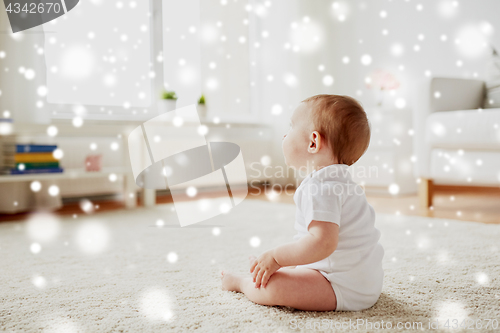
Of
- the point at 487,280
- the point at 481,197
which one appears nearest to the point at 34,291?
the point at 487,280

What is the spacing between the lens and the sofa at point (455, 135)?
5.28ft

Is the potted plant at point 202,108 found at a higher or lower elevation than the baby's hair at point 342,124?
lower

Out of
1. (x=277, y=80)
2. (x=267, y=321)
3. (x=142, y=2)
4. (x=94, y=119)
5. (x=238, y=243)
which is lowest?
(x=238, y=243)

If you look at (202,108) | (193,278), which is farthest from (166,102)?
(193,278)

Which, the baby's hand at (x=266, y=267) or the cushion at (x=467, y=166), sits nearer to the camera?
the baby's hand at (x=266, y=267)

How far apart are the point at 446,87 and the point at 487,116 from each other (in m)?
0.43

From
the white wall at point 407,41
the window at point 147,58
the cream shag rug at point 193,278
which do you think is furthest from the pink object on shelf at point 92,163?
the white wall at point 407,41

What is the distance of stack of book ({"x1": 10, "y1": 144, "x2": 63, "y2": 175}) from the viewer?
6.09 ft

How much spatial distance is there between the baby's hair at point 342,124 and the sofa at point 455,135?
121 centimetres

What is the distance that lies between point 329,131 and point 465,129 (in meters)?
1.29

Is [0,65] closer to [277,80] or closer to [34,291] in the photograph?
[34,291]

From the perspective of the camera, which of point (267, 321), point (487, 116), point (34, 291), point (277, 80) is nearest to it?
point (267, 321)

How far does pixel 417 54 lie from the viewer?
10.1ft

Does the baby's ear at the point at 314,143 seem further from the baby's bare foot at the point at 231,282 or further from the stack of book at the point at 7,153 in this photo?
the stack of book at the point at 7,153
